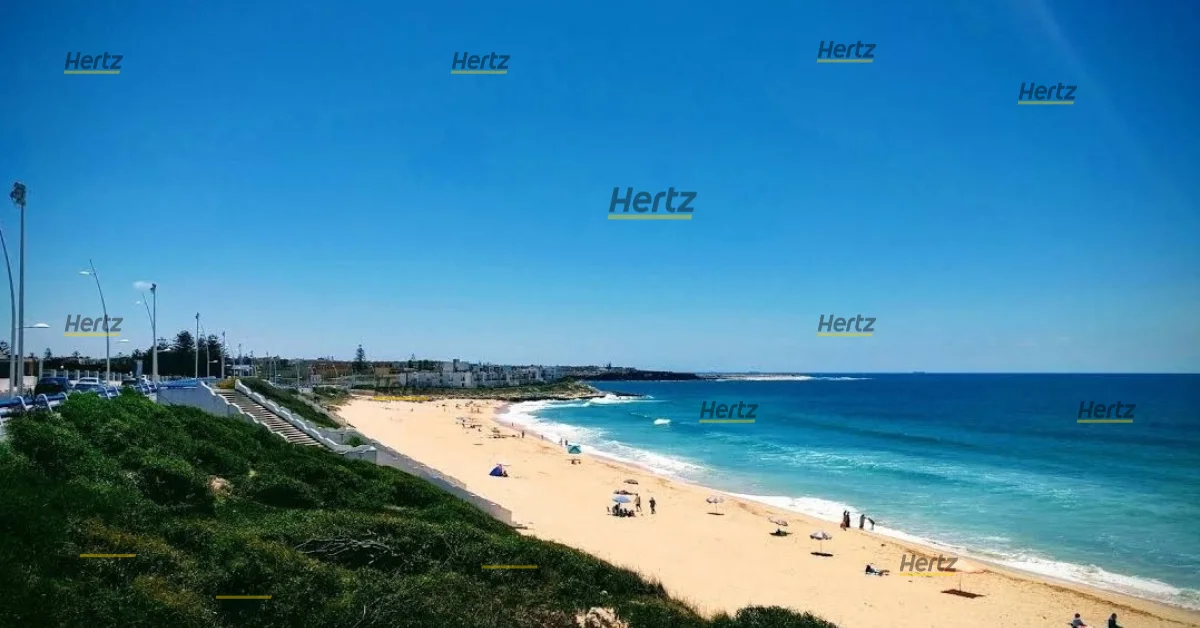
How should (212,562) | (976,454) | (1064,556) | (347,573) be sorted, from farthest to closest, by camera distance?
(976,454) < (1064,556) < (347,573) < (212,562)

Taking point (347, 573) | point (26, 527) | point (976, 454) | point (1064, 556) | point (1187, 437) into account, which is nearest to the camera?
point (26, 527)

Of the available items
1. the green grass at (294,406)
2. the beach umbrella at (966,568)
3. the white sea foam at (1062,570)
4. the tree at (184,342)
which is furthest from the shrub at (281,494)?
the tree at (184,342)

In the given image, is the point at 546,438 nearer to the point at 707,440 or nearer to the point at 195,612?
the point at 707,440

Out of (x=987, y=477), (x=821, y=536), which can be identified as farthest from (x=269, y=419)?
(x=987, y=477)

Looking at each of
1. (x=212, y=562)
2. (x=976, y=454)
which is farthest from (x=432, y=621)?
(x=976, y=454)

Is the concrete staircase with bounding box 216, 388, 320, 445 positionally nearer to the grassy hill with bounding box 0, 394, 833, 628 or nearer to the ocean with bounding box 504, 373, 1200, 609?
the grassy hill with bounding box 0, 394, 833, 628

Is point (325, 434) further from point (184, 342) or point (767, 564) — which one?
point (184, 342)

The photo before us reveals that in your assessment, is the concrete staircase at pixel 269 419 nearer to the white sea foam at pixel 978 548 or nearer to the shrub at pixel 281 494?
the shrub at pixel 281 494
